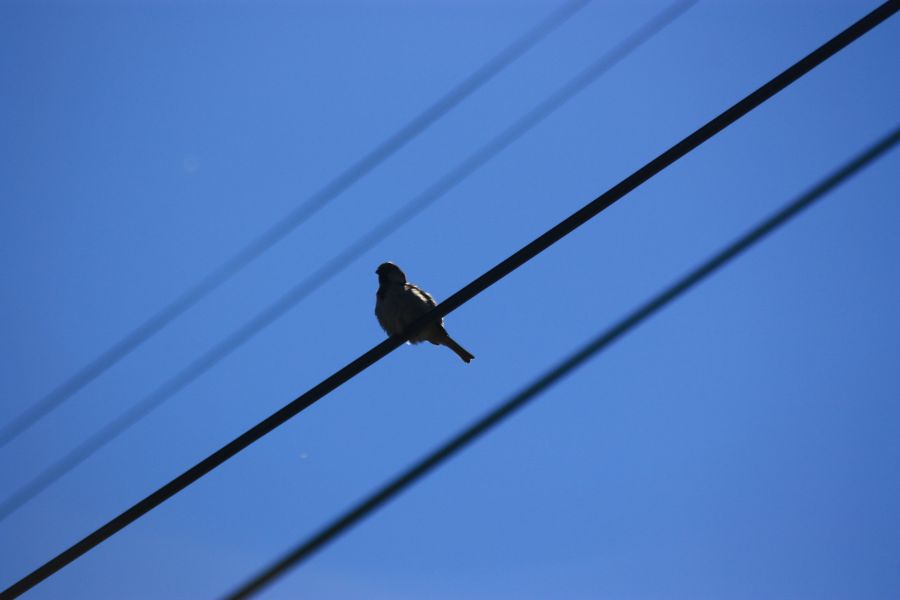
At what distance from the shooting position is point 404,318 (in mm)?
8812

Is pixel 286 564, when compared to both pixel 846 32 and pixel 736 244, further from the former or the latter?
pixel 846 32

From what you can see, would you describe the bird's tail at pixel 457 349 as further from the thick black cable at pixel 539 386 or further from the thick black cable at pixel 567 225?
the thick black cable at pixel 539 386

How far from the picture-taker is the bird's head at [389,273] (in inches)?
370

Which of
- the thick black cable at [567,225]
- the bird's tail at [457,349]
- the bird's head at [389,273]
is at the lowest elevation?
the thick black cable at [567,225]

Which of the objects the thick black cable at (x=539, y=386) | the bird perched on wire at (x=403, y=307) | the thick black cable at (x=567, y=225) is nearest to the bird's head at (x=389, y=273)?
the bird perched on wire at (x=403, y=307)

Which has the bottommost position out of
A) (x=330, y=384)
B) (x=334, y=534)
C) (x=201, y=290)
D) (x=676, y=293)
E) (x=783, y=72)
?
(x=334, y=534)

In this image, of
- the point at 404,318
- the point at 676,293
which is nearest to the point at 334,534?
the point at 676,293

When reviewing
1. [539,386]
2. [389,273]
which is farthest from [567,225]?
[389,273]

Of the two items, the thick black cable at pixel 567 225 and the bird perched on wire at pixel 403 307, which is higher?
the bird perched on wire at pixel 403 307

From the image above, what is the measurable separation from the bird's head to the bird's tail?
813 millimetres

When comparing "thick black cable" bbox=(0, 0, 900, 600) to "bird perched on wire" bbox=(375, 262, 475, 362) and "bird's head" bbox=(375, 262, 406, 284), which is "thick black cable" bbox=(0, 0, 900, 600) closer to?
"bird perched on wire" bbox=(375, 262, 475, 362)

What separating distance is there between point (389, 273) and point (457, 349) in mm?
1144

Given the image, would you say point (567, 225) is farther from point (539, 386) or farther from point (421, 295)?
point (421, 295)

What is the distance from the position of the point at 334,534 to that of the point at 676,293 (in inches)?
39.2
